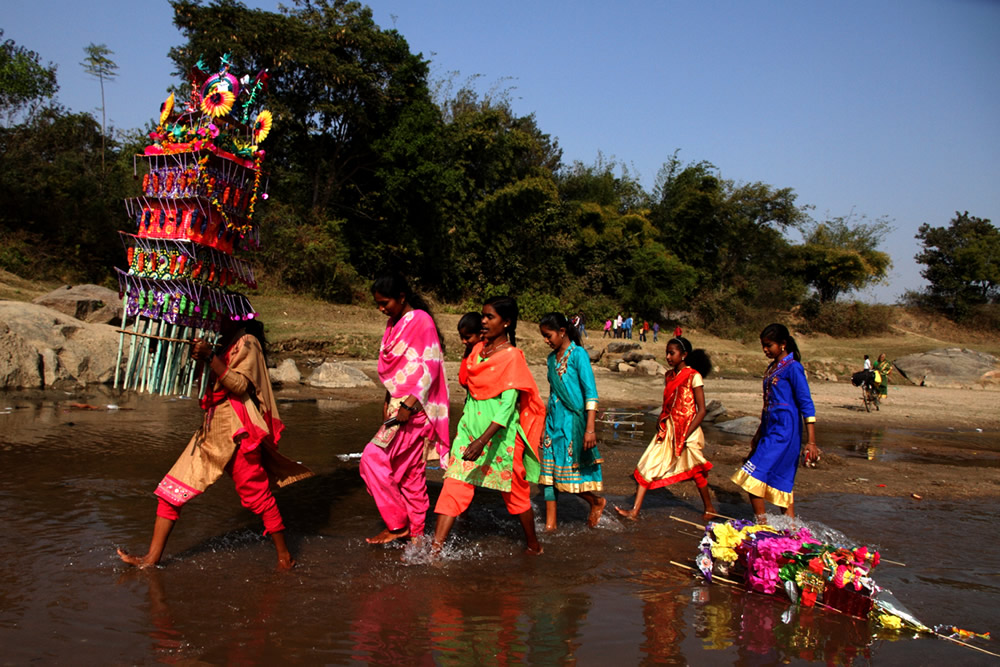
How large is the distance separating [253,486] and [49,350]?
26.2 feet

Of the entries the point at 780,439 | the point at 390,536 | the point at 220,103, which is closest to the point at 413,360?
the point at 390,536

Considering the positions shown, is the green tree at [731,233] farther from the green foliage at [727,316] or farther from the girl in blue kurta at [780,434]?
the girl in blue kurta at [780,434]

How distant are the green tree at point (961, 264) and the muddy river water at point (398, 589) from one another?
39741 mm

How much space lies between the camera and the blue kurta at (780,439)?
558cm

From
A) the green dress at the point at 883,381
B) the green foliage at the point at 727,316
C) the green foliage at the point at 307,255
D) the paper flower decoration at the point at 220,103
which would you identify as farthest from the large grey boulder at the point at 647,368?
the paper flower decoration at the point at 220,103

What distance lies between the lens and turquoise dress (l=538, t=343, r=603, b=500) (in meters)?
5.71

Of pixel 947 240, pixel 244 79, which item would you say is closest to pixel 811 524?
pixel 244 79

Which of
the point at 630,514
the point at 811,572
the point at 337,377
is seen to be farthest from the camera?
the point at 337,377

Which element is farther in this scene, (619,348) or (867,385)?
(619,348)

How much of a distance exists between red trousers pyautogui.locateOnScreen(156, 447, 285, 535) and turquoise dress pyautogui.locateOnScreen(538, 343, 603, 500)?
86.8 inches

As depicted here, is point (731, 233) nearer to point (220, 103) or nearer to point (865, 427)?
point (865, 427)

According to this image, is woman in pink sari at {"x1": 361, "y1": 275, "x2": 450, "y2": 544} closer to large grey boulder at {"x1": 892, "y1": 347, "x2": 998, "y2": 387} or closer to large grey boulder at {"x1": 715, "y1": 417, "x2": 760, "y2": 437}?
large grey boulder at {"x1": 715, "y1": 417, "x2": 760, "y2": 437}

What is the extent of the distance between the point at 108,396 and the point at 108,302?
4.70m

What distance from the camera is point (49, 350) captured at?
10.4m
